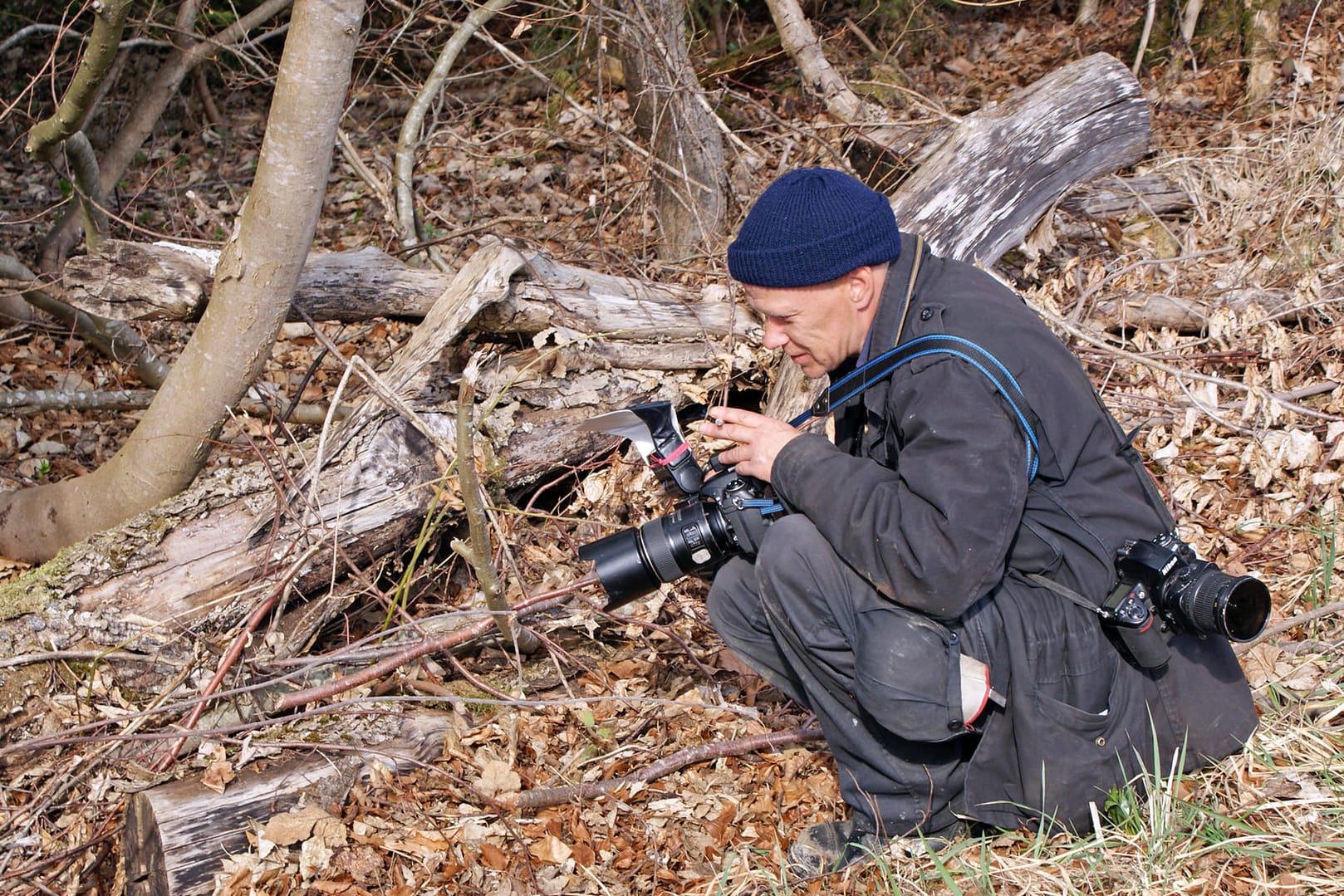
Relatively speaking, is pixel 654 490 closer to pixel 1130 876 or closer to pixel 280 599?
pixel 280 599

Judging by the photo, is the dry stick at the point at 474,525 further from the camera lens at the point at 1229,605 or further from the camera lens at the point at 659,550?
the camera lens at the point at 1229,605

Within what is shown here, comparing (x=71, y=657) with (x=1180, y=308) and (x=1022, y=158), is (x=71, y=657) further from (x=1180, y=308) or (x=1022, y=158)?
(x=1180, y=308)

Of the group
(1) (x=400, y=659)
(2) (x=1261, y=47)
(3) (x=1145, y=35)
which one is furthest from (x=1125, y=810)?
(3) (x=1145, y=35)

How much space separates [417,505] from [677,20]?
276 centimetres

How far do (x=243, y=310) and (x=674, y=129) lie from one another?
7.72 feet

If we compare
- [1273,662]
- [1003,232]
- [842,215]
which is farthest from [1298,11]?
[842,215]

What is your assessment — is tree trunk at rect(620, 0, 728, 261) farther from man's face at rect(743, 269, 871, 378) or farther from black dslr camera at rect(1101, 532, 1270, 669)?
black dslr camera at rect(1101, 532, 1270, 669)

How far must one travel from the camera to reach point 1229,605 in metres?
2.09

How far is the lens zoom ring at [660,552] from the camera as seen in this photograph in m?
2.59

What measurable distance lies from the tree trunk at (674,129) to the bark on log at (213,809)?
2.92m

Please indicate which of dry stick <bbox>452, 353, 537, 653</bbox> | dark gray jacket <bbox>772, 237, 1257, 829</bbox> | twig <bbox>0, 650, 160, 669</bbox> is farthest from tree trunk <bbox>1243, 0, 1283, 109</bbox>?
twig <bbox>0, 650, 160, 669</bbox>

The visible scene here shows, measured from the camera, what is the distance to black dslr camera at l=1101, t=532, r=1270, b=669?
211 centimetres

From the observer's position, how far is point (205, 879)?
102 inches

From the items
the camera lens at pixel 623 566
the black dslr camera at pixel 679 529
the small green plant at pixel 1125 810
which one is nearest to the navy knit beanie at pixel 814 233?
the black dslr camera at pixel 679 529
